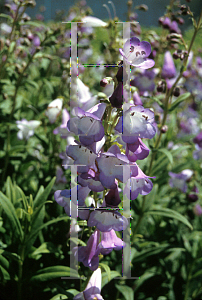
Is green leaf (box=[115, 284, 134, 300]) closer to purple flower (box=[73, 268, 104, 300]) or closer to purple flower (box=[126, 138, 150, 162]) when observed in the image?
purple flower (box=[73, 268, 104, 300])

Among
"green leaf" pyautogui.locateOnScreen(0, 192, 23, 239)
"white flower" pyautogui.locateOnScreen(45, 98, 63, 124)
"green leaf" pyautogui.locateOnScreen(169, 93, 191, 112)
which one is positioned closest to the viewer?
"green leaf" pyautogui.locateOnScreen(0, 192, 23, 239)

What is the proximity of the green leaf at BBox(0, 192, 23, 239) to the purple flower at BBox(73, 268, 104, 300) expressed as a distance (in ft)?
1.95

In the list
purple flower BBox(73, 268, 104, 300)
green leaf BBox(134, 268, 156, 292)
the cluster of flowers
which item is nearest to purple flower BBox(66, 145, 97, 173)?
the cluster of flowers

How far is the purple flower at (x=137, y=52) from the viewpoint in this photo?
3.66 ft

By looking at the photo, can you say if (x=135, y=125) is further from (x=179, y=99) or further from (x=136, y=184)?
(x=179, y=99)

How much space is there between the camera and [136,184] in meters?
1.21

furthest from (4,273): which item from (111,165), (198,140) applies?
(198,140)

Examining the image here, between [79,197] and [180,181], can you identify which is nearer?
[79,197]

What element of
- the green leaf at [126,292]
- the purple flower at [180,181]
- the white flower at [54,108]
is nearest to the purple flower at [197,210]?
the purple flower at [180,181]

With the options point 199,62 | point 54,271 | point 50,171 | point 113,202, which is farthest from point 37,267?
point 199,62

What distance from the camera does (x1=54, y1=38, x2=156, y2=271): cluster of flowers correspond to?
3.56 ft

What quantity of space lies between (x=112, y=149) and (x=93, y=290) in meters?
0.66

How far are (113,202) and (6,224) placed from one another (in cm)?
112

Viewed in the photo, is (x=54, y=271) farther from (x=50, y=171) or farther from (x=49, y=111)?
(x=49, y=111)
